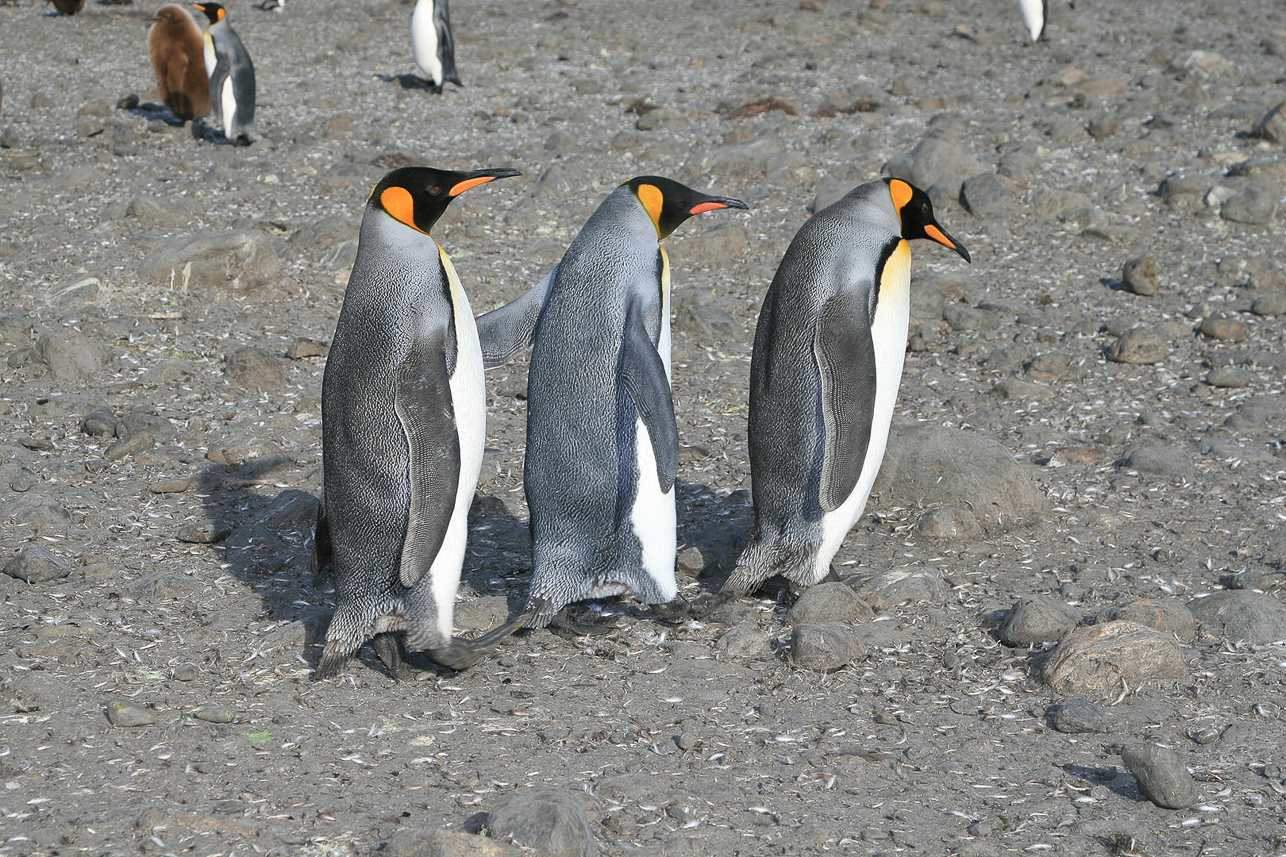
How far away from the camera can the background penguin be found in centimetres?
342

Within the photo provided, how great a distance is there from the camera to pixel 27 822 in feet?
8.75

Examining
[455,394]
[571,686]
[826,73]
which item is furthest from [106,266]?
[826,73]

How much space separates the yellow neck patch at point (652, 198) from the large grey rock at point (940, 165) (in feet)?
15.4

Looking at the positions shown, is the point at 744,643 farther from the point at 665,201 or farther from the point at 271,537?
the point at 271,537

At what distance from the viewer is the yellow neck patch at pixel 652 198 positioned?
12.9 feet

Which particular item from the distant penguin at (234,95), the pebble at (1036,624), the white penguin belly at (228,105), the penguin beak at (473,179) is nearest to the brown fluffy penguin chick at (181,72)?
the distant penguin at (234,95)

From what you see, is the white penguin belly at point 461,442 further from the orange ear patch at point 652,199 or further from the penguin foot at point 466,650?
the orange ear patch at point 652,199

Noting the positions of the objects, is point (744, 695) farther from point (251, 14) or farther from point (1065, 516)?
point (251, 14)

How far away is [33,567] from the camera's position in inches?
153

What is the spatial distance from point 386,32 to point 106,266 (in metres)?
8.63

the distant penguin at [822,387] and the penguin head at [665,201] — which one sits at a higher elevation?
the penguin head at [665,201]

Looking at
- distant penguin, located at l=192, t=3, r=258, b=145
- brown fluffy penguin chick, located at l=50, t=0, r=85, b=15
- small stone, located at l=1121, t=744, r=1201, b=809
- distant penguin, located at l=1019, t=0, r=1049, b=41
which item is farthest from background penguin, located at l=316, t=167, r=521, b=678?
brown fluffy penguin chick, located at l=50, t=0, r=85, b=15

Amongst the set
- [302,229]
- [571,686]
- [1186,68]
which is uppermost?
[1186,68]

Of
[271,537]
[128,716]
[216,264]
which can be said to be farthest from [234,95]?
[128,716]
